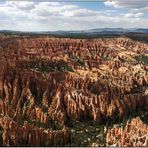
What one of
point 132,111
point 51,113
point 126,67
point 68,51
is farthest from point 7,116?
point 68,51

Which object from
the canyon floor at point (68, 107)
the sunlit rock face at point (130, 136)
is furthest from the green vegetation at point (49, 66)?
the sunlit rock face at point (130, 136)

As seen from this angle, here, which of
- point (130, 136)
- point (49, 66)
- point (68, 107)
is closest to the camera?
point (130, 136)

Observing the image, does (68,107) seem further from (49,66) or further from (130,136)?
(49,66)

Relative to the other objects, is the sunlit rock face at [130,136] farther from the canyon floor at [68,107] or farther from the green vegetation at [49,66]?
the green vegetation at [49,66]

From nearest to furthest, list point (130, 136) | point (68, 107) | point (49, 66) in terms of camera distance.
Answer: point (130, 136)
point (68, 107)
point (49, 66)

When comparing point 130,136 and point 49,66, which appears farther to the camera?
point 49,66

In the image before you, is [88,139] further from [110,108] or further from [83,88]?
[83,88]

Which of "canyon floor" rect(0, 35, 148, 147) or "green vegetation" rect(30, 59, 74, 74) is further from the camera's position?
"green vegetation" rect(30, 59, 74, 74)

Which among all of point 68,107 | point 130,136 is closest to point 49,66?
point 68,107

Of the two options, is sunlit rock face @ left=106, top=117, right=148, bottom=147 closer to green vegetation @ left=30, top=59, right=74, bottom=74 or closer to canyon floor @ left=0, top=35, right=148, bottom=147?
canyon floor @ left=0, top=35, right=148, bottom=147

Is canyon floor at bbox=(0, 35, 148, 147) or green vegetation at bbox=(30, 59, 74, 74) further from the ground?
green vegetation at bbox=(30, 59, 74, 74)

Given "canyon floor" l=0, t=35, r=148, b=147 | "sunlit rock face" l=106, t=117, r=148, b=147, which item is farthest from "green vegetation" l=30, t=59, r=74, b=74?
"sunlit rock face" l=106, t=117, r=148, b=147
